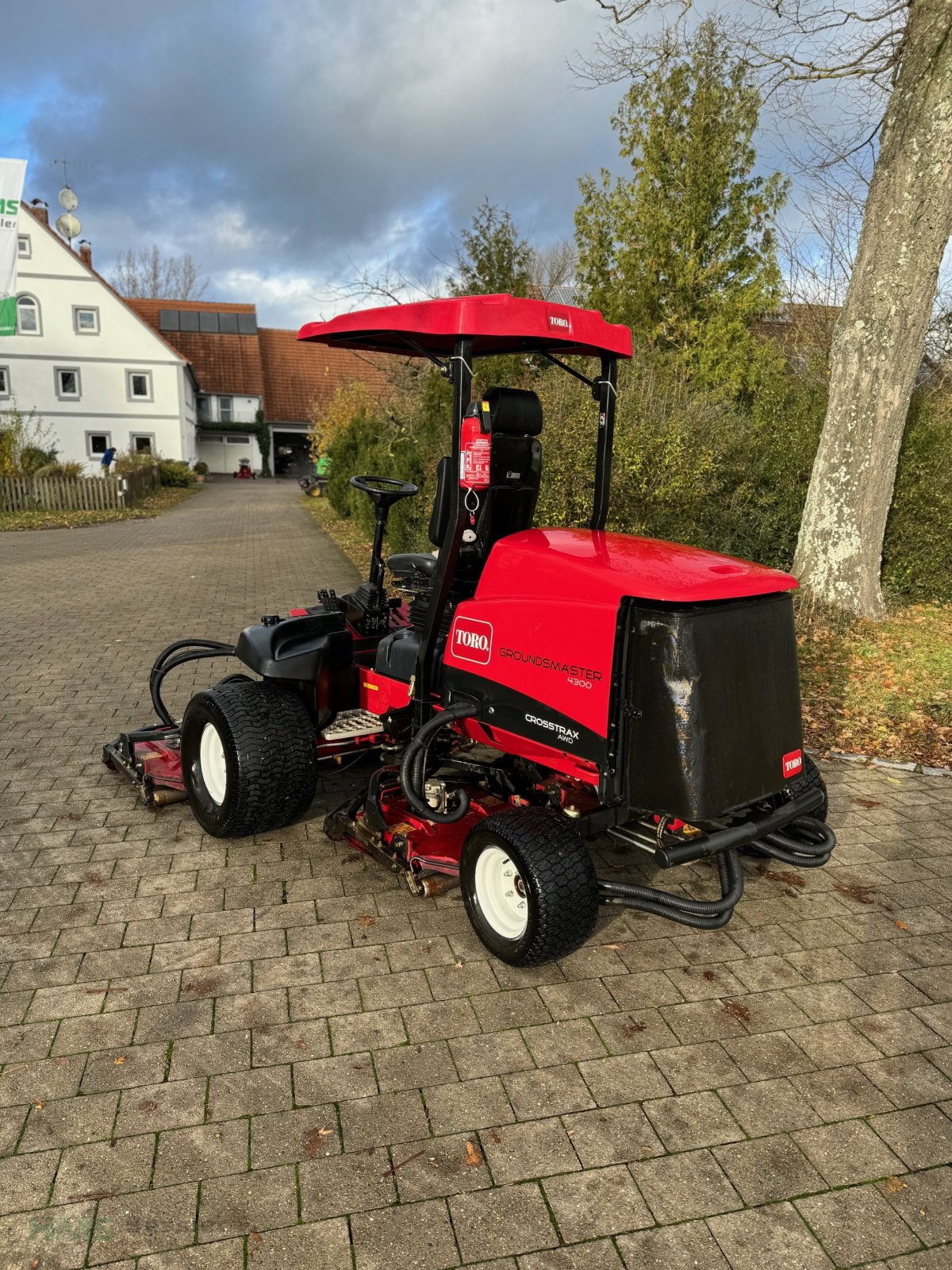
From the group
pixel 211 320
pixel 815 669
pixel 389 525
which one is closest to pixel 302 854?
pixel 815 669

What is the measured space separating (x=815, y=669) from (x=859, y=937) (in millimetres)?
3777

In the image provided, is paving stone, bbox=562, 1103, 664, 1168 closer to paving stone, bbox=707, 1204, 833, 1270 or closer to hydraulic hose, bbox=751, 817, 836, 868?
paving stone, bbox=707, 1204, 833, 1270

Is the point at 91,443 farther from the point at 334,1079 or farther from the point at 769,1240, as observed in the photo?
the point at 769,1240

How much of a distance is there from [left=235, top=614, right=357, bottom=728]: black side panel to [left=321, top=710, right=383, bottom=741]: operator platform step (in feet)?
0.26

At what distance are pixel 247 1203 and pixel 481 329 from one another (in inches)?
105

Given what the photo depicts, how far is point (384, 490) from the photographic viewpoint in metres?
4.41

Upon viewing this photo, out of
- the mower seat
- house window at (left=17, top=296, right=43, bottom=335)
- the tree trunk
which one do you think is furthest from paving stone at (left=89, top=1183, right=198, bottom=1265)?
house window at (left=17, top=296, right=43, bottom=335)

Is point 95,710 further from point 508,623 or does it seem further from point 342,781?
point 508,623

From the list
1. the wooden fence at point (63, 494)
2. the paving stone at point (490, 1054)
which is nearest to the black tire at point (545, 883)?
the paving stone at point (490, 1054)

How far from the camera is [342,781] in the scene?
15.8 feet

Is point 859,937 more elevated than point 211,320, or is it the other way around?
point 211,320

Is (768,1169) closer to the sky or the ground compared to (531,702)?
Result: closer to the ground

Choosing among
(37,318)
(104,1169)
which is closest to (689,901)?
(104,1169)

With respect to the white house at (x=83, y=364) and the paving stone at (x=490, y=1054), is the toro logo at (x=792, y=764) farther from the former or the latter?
the white house at (x=83, y=364)
